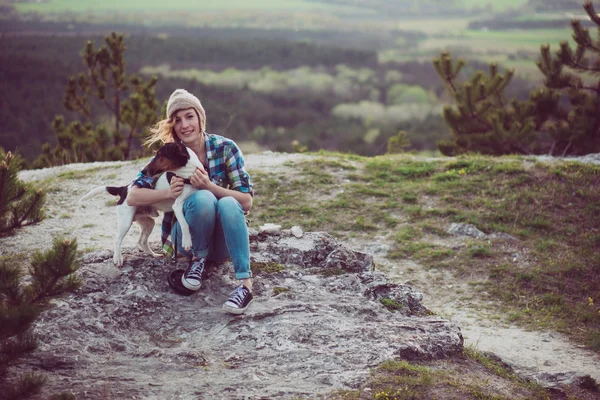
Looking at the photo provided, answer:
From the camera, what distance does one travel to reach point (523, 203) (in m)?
8.59

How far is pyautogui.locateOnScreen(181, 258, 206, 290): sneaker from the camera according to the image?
14.7 feet

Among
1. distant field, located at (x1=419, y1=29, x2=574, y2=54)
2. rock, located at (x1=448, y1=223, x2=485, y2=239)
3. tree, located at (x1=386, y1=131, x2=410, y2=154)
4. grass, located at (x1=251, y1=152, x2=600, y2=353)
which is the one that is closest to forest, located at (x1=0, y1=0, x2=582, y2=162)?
distant field, located at (x1=419, y1=29, x2=574, y2=54)

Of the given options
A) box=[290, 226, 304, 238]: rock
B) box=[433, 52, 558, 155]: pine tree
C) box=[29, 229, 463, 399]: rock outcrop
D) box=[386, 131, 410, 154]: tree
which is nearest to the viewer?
box=[29, 229, 463, 399]: rock outcrop

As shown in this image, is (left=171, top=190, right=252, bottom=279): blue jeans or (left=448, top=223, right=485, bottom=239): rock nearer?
(left=171, top=190, right=252, bottom=279): blue jeans

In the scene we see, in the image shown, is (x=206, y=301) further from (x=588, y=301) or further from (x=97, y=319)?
(x=588, y=301)

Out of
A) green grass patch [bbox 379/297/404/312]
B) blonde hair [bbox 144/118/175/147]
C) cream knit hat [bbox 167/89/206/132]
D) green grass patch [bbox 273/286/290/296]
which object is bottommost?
green grass patch [bbox 379/297/404/312]

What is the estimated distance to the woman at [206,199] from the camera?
4391 millimetres

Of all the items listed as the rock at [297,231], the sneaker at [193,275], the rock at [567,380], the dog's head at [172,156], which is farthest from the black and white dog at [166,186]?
the rock at [567,380]

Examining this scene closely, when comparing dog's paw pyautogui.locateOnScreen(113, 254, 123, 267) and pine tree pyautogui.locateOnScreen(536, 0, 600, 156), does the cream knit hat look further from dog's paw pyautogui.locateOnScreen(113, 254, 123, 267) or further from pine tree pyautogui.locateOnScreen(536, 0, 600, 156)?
pine tree pyautogui.locateOnScreen(536, 0, 600, 156)

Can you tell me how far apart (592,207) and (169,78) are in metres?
42.8

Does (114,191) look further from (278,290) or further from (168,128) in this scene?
(278,290)

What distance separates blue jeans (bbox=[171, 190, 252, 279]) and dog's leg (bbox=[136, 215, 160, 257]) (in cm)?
51

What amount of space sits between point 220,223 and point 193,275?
443 millimetres

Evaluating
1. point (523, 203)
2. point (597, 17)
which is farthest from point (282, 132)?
point (523, 203)
